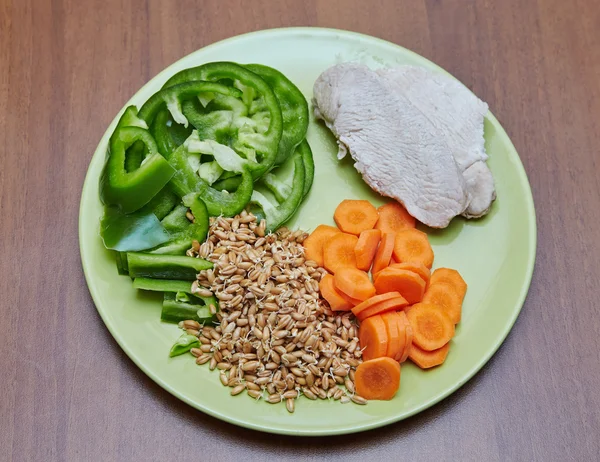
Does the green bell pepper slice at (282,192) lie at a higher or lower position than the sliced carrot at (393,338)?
higher

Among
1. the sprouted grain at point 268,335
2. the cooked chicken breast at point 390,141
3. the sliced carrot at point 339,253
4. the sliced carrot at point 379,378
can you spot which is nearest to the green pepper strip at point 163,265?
the sprouted grain at point 268,335

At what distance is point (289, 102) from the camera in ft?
8.49

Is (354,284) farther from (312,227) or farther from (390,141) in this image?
(390,141)

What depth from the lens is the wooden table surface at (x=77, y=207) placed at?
2.32 m

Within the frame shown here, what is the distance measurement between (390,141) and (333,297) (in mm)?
704

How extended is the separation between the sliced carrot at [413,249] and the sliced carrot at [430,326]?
0.59 ft

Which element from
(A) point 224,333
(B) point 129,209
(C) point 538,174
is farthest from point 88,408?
(C) point 538,174

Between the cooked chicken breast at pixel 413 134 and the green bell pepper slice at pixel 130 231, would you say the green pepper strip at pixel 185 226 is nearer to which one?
the green bell pepper slice at pixel 130 231

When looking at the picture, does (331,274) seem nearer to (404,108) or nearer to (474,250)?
(474,250)

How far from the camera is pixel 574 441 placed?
2.37 metres

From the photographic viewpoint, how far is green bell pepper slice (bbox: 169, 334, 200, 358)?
2.26 meters

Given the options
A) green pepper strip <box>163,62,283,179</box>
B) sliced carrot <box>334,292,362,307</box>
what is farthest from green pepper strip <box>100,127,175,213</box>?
sliced carrot <box>334,292,362,307</box>

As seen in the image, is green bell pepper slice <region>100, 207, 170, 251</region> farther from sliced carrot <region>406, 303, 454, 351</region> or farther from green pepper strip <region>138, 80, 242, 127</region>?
sliced carrot <region>406, 303, 454, 351</region>

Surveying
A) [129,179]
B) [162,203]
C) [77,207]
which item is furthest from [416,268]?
[77,207]
